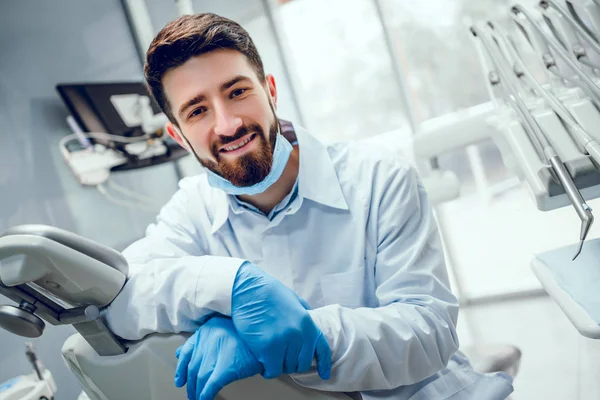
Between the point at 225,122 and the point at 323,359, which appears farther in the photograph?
the point at 225,122

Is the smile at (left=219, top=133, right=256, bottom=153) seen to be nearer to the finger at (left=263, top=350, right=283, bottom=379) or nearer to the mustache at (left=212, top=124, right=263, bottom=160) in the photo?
the mustache at (left=212, top=124, right=263, bottom=160)

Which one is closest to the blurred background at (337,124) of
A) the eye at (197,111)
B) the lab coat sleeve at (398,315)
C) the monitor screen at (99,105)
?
the monitor screen at (99,105)

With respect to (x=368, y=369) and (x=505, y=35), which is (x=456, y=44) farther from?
(x=368, y=369)

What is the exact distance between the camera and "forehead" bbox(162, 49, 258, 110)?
3.83 ft

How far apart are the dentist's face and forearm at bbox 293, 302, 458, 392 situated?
Answer: 447mm

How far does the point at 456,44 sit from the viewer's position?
329 centimetres

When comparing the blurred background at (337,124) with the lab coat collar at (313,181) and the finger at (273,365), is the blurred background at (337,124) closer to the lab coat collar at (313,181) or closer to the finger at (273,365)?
the lab coat collar at (313,181)

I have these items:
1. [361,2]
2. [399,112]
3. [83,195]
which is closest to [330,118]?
[399,112]

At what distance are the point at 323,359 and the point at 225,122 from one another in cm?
61

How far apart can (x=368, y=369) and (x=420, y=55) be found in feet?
9.60

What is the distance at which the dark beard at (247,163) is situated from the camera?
3.92ft

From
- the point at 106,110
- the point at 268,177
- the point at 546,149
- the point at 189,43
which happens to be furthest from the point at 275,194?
the point at 106,110

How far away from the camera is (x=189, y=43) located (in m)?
1.17

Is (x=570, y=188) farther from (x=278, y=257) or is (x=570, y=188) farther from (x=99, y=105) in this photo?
(x=99, y=105)
